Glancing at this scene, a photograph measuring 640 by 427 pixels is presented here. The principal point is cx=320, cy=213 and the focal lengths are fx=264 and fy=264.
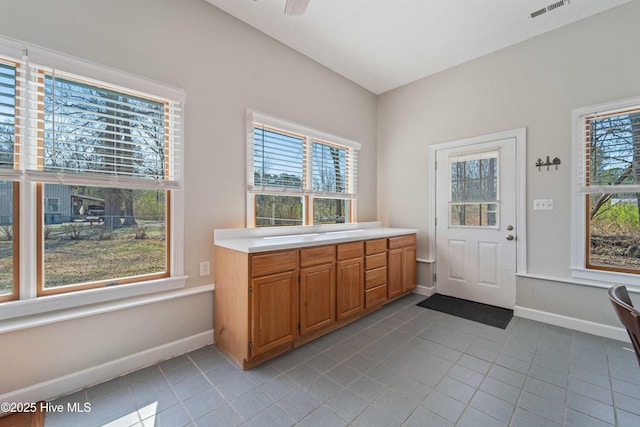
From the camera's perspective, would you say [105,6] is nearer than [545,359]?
Yes

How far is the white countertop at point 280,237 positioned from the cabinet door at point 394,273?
0.27 m

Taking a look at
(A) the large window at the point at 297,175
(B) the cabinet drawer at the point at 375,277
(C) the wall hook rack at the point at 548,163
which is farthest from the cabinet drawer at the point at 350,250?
(C) the wall hook rack at the point at 548,163

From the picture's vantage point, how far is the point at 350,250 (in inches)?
112

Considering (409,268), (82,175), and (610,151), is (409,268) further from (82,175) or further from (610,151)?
(82,175)

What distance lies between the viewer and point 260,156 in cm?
288

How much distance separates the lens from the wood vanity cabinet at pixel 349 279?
2729 millimetres

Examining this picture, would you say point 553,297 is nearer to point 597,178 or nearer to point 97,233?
point 597,178

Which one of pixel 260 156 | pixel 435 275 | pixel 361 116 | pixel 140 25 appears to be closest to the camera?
pixel 140 25

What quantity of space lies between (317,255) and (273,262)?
491 mm

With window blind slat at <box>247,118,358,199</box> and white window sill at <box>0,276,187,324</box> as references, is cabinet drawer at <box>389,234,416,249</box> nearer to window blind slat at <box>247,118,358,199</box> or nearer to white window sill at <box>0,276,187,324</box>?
window blind slat at <box>247,118,358,199</box>

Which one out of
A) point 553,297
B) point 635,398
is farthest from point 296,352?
point 553,297

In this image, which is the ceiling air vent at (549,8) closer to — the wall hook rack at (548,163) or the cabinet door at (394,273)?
the wall hook rack at (548,163)

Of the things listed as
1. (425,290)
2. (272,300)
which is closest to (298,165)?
(272,300)

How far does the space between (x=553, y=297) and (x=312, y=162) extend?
124 inches
